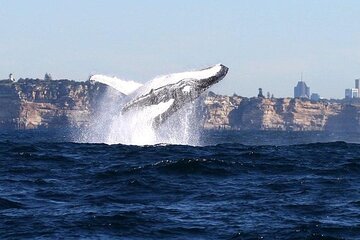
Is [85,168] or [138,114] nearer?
[85,168]

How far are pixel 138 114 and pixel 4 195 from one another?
18.7m

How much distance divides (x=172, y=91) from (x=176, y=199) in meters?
18.7

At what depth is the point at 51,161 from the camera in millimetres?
34719

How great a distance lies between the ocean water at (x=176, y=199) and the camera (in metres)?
19.2

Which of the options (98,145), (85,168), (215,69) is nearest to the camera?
(85,168)

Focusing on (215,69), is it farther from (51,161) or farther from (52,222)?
(52,222)

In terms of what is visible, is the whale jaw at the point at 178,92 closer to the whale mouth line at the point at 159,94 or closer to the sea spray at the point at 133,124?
the whale mouth line at the point at 159,94

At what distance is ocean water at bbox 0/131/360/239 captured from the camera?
1916 cm

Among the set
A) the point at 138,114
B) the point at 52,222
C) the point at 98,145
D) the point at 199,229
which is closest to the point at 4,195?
the point at 52,222

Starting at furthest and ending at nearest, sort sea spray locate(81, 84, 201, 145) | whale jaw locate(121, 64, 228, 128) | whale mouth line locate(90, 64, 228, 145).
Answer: sea spray locate(81, 84, 201, 145) → whale mouth line locate(90, 64, 228, 145) → whale jaw locate(121, 64, 228, 128)

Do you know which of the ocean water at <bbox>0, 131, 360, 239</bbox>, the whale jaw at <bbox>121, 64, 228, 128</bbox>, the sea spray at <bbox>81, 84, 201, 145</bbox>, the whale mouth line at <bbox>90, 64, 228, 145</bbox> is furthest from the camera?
the sea spray at <bbox>81, 84, 201, 145</bbox>

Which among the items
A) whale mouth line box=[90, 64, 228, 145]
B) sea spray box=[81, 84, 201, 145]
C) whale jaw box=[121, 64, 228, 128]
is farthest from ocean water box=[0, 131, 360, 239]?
sea spray box=[81, 84, 201, 145]

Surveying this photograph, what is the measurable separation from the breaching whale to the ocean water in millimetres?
6118

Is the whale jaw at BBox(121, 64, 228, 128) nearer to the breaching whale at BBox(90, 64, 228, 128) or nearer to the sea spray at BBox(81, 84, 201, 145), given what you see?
the breaching whale at BBox(90, 64, 228, 128)
